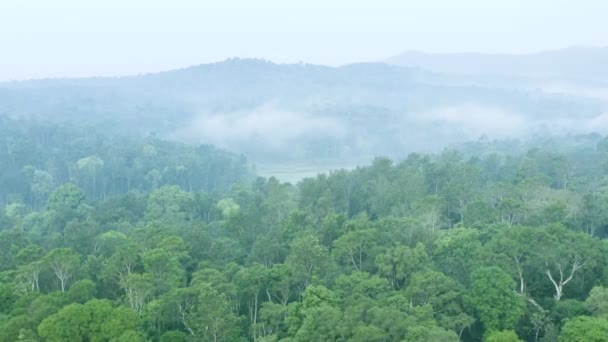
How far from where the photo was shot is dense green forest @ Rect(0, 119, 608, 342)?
21.6 m

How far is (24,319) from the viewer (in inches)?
880

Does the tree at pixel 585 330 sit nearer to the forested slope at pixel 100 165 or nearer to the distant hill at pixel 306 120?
the forested slope at pixel 100 165

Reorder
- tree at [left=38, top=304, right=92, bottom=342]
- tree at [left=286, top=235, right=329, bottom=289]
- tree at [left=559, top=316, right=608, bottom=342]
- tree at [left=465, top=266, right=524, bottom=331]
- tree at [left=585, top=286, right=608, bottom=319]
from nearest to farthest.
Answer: tree at [left=559, top=316, right=608, bottom=342] → tree at [left=585, top=286, right=608, bottom=319] → tree at [left=38, top=304, right=92, bottom=342] → tree at [left=465, top=266, right=524, bottom=331] → tree at [left=286, top=235, right=329, bottom=289]

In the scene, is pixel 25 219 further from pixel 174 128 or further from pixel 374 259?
pixel 174 128

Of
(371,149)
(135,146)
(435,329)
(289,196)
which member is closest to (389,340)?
(435,329)

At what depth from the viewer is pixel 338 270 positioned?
89.0 ft

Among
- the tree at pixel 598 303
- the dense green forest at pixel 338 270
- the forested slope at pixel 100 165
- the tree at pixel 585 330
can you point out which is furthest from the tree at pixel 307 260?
the forested slope at pixel 100 165

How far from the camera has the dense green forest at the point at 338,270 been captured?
851 inches

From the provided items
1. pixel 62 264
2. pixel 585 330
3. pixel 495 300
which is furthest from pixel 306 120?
pixel 585 330

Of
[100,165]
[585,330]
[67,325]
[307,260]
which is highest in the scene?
[307,260]

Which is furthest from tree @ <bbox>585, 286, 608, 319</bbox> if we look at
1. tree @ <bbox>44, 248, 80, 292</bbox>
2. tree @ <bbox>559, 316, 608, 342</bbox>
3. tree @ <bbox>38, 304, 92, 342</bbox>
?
tree @ <bbox>44, 248, 80, 292</bbox>

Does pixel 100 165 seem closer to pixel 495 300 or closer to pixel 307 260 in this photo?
pixel 307 260

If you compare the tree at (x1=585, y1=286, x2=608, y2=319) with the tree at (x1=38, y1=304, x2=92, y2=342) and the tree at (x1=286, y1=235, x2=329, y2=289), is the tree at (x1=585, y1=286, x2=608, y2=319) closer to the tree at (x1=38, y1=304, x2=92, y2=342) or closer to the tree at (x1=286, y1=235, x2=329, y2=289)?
the tree at (x1=286, y1=235, x2=329, y2=289)

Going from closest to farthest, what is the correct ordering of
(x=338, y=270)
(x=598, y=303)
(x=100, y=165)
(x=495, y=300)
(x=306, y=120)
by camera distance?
(x=598, y=303), (x=495, y=300), (x=338, y=270), (x=100, y=165), (x=306, y=120)
